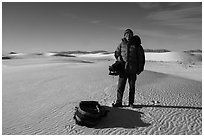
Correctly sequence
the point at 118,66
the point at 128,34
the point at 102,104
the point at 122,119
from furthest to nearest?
the point at 102,104, the point at 118,66, the point at 128,34, the point at 122,119

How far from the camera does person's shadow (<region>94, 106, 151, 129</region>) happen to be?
18.1 feet

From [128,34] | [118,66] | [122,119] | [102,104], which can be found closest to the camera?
[122,119]

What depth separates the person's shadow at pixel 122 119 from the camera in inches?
218

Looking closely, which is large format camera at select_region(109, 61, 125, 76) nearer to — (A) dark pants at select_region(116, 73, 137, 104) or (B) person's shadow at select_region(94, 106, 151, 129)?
(A) dark pants at select_region(116, 73, 137, 104)

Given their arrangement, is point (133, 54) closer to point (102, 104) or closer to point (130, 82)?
point (130, 82)

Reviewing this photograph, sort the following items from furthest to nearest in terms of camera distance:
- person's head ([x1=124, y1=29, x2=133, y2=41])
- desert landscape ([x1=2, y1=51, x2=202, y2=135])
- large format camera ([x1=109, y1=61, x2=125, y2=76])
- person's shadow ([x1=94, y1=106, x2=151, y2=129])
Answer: large format camera ([x1=109, y1=61, x2=125, y2=76]) → person's head ([x1=124, y1=29, x2=133, y2=41]) → person's shadow ([x1=94, y1=106, x2=151, y2=129]) → desert landscape ([x1=2, y1=51, x2=202, y2=135])

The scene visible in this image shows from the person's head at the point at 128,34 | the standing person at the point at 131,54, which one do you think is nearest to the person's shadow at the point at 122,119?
the standing person at the point at 131,54

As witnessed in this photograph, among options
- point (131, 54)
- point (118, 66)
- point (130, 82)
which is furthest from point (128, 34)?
point (130, 82)

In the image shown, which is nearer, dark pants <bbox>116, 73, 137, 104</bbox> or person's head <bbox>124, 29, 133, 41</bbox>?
person's head <bbox>124, 29, 133, 41</bbox>

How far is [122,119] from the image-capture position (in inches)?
229

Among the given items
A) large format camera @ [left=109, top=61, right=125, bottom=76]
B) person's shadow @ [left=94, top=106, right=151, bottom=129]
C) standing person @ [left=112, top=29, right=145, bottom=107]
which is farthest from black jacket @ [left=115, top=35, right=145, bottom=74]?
person's shadow @ [left=94, top=106, right=151, bottom=129]

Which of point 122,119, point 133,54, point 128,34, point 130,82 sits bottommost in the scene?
point 122,119

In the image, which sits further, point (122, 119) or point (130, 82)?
point (130, 82)

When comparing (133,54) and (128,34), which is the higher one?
(128,34)
